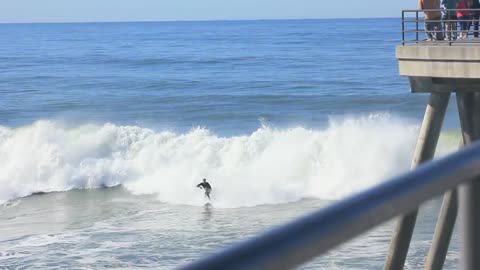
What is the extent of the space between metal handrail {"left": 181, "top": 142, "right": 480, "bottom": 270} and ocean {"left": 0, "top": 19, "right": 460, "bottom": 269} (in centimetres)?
180

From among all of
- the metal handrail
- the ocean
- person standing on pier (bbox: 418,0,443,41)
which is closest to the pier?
the metal handrail

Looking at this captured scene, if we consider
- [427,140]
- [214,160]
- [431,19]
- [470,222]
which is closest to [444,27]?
[431,19]

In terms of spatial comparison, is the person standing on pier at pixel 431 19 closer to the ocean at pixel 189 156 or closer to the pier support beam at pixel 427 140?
the pier support beam at pixel 427 140

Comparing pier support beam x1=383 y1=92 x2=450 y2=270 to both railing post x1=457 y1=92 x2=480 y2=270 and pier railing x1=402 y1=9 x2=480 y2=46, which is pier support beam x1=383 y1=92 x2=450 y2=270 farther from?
railing post x1=457 y1=92 x2=480 y2=270

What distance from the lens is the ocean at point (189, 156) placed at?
15.0 meters

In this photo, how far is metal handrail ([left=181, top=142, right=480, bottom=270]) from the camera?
1.14 metres

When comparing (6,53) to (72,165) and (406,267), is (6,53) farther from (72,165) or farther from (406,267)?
(406,267)

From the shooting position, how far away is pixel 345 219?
4.17 ft

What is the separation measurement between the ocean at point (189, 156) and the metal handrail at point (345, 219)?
70.7 inches

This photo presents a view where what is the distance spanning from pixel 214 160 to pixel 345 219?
23.7 meters

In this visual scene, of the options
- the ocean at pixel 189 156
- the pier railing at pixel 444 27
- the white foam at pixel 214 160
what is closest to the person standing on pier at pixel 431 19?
the pier railing at pixel 444 27

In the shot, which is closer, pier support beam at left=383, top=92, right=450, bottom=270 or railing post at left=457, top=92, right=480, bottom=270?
railing post at left=457, top=92, right=480, bottom=270

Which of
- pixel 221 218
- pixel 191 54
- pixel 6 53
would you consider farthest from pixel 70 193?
pixel 6 53

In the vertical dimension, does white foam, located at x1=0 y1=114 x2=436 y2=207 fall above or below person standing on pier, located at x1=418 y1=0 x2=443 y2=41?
below
